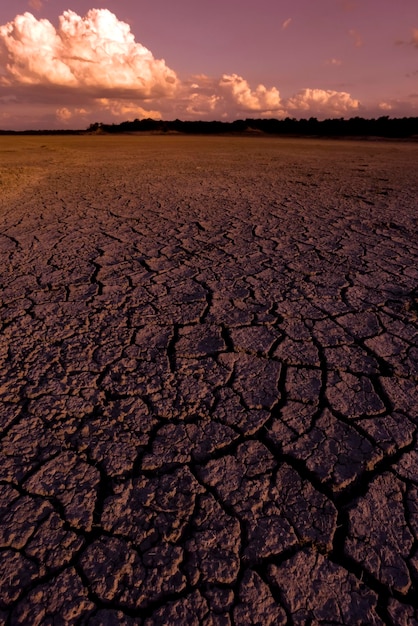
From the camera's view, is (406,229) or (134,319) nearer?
(134,319)

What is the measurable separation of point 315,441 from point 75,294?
1.87 meters

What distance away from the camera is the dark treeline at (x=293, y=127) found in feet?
83.9

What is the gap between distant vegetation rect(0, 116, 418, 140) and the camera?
83.8ft

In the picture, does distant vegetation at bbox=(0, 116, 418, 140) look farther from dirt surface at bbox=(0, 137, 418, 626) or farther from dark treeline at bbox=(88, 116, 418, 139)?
dirt surface at bbox=(0, 137, 418, 626)

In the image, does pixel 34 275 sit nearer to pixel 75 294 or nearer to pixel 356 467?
pixel 75 294

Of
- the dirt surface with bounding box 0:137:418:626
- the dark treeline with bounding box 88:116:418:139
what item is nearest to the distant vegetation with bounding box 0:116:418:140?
the dark treeline with bounding box 88:116:418:139

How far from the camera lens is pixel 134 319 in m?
2.31

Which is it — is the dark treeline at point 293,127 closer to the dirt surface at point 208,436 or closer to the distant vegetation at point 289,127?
the distant vegetation at point 289,127

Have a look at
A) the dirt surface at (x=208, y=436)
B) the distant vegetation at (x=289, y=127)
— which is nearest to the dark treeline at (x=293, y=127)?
the distant vegetation at (x=289, y=127)

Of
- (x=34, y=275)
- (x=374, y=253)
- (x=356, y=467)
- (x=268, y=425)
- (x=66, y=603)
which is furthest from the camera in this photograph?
(x=374, y=253)

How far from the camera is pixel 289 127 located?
109 feet

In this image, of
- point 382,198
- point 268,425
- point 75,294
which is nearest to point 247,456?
point 268,425

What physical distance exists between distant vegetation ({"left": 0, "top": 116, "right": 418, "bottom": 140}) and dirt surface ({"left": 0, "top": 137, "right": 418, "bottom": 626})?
2598 cm

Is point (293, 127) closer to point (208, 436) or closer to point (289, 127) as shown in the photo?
point (289, 127)
